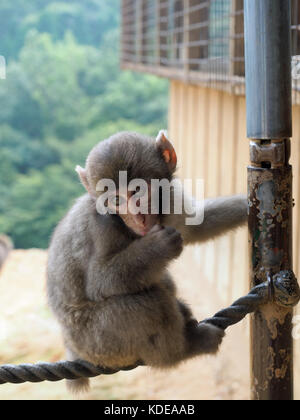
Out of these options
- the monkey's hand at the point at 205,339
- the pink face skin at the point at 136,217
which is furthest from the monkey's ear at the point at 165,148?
the monkey's hand at the point at 205,339

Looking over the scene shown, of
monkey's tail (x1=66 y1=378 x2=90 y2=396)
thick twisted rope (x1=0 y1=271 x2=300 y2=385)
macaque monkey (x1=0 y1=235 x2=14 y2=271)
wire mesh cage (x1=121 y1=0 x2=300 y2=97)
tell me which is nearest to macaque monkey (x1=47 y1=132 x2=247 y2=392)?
monkey's tail (x1=66 y1=378 x2=90 y2=396)

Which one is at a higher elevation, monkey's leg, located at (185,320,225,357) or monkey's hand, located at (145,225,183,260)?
monkey's hand, located at (145,225,183,260)

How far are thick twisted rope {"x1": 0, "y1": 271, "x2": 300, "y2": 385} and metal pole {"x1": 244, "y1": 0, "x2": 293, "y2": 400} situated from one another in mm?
29

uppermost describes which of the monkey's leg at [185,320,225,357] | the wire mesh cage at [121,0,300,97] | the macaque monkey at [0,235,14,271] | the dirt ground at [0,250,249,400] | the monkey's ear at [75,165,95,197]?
the wire mesh cage at [121,0,300,97]

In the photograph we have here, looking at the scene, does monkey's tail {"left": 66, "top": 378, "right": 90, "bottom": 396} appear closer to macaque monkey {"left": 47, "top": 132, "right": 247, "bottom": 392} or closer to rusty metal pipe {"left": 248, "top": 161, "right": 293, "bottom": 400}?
macaque monkey {"left": 47, "top": 132, "right": 247, "bottom": 392}

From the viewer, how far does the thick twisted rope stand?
1512 mm

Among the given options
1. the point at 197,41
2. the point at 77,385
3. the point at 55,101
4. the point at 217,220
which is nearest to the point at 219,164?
the point at 197,41

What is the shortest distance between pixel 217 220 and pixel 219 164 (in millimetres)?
3034

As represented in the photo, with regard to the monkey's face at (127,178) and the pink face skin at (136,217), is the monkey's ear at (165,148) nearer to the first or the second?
the monkey's face at (127,178)

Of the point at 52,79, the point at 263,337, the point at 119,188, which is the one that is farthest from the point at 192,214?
the point at 52,79

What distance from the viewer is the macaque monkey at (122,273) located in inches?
77.2

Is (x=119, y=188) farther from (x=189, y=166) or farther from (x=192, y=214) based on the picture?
(x=189, y=166)

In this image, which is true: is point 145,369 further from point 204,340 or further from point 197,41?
point 197,41

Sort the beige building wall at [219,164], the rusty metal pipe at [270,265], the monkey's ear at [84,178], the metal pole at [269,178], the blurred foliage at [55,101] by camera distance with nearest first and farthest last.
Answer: the metal pole at [269,178]
the rusty metal pipe at [270,265]
the monkey's ear at [84,178]
the beige building wall at [219,164]
the blurred foliage at [55,101]
